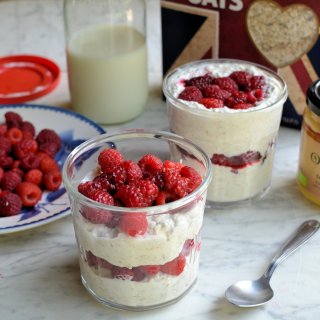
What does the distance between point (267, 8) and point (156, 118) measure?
0.30 m

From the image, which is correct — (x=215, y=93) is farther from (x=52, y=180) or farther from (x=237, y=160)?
(x=52, y=180)

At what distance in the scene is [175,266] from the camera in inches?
30.9

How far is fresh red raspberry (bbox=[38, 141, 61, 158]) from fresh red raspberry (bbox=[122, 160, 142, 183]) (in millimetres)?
331

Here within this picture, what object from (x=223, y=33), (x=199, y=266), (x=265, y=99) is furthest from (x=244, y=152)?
(x=223, y=33)

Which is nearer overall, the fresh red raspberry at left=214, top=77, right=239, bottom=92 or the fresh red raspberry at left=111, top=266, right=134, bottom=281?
the fresh red raspberry at left=111, top=266, right=134, bottom=281

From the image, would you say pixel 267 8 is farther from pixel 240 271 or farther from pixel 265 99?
pixel 240 271

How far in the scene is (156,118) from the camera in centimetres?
124

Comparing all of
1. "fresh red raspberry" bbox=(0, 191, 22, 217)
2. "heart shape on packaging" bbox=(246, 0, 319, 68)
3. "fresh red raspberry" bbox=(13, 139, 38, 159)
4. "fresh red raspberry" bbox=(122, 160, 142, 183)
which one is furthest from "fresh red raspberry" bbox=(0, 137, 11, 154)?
"heart shape on packaging" bbox=(246, 0, 319, 68)

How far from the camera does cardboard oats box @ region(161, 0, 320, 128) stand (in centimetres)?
108

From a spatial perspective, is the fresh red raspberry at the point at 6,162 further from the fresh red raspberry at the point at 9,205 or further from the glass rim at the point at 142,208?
the glass rim at the point at 142,208

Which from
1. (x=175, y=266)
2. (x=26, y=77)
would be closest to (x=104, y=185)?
(x=175, y=266)

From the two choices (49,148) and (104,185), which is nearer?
(104,185)

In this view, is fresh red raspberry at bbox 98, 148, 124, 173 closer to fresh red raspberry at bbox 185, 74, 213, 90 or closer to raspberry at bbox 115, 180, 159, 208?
raspberry at bbox 115, 180, 159, 208

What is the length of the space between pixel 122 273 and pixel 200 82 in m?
0.35
